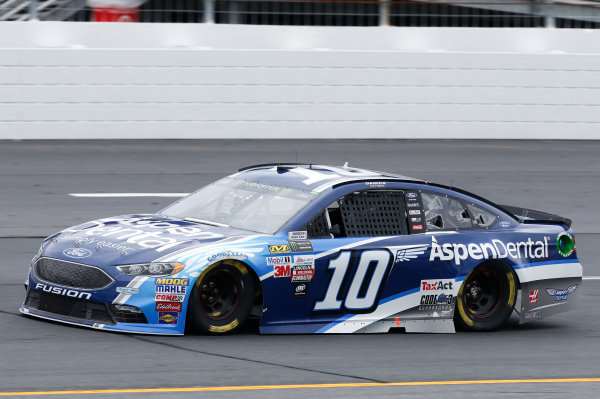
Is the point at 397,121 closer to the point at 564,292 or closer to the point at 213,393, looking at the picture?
the point at 564,292

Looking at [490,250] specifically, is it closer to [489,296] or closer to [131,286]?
[489,296]

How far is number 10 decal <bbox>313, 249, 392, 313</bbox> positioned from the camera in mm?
8266

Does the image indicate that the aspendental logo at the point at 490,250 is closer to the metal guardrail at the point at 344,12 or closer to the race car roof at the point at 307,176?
the race car roof at the point at 307,176

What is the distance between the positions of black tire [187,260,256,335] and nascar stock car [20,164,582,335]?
1 centimetres

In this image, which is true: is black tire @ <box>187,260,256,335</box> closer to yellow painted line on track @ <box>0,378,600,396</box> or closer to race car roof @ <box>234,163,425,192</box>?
race car roof @ <box>234,163,425,192</box>

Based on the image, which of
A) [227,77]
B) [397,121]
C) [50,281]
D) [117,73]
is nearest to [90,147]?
[117,73]

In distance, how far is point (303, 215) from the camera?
8.31 m

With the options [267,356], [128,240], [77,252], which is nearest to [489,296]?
[267,356]

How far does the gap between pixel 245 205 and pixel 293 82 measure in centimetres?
1115

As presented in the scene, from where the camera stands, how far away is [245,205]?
8.68 m

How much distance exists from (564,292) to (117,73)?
37.1 ft

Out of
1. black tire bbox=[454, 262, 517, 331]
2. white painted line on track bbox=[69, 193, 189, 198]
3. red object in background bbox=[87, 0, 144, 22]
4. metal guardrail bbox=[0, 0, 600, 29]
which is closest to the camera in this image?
black tire bbox=[454, 262, 517, 331]

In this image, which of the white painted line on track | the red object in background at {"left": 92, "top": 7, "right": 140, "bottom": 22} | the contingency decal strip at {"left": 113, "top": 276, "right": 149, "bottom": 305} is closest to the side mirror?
the contingency decal strip at {"left": 113, "top": 276, "right": 149, "bottom": 305}

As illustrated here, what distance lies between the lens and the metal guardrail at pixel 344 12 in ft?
64.3
